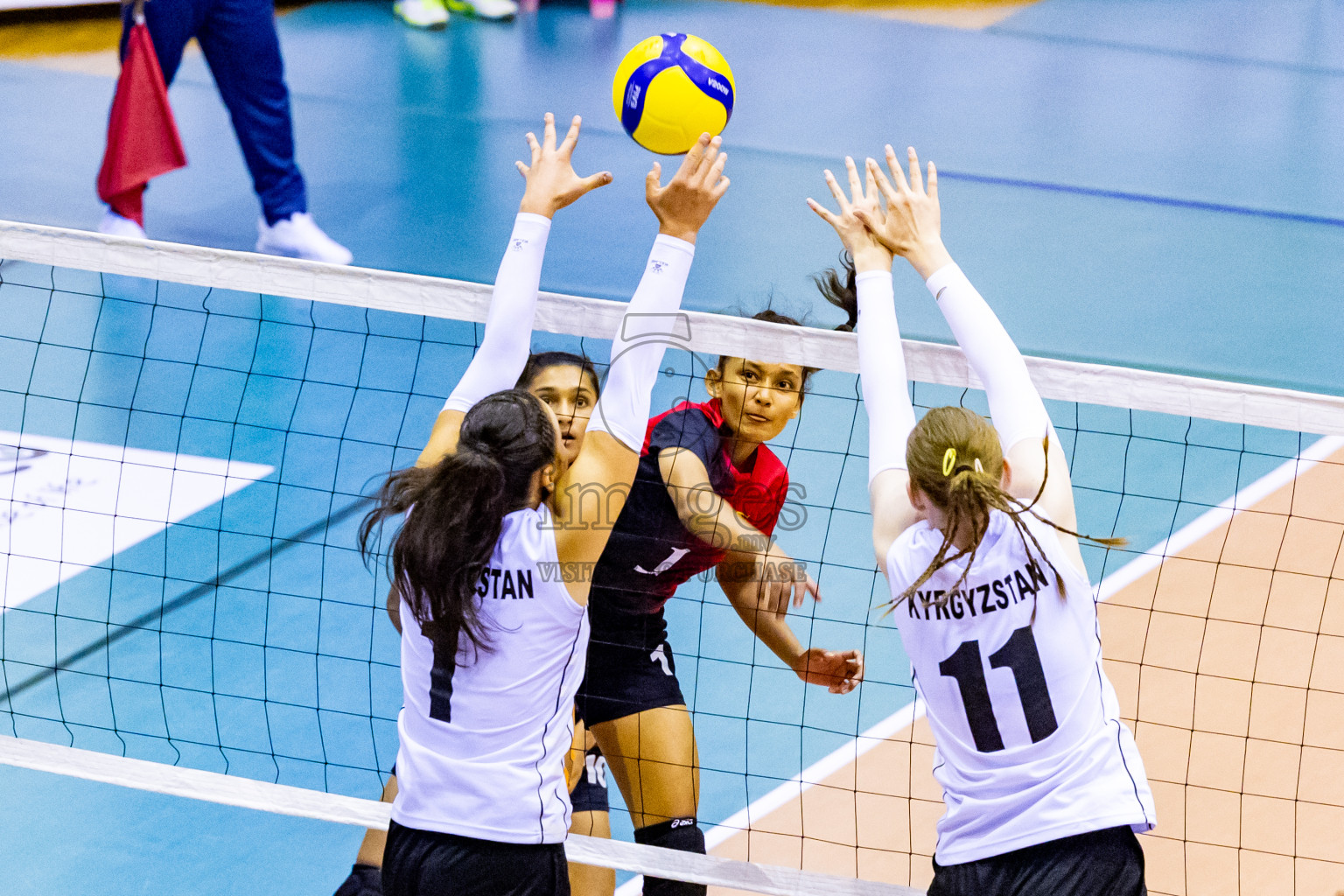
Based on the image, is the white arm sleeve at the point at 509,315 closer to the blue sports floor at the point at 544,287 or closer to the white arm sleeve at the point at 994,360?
the white arm sleeve at the point at 994,360

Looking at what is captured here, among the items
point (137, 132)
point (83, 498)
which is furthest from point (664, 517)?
point (137, 132)

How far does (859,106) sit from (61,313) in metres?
5.87

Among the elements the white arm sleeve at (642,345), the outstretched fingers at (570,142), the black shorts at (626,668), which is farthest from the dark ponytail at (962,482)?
the black shorts at (626,668)

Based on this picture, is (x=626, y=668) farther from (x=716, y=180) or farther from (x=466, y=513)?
(x=716, y=180)

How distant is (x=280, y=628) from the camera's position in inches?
183

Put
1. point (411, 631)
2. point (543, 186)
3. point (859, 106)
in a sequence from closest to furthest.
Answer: point (411, 631) < point (543, 186) < point (859, 106)

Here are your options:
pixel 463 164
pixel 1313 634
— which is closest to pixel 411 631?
pixel 1313 634

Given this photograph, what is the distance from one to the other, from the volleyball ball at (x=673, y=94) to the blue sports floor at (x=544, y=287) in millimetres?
883

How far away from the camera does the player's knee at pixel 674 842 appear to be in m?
3.21

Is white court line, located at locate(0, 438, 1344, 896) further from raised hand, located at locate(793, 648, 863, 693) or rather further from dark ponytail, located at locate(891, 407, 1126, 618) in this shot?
dark ponytail, located at locate(891, 407, 1126, 618)

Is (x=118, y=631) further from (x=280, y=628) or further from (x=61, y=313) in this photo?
(x=61, y=313)

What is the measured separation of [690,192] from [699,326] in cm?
41

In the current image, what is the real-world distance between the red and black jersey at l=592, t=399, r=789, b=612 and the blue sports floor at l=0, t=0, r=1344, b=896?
0.51 m

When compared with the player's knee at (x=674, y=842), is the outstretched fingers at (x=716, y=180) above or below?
above
